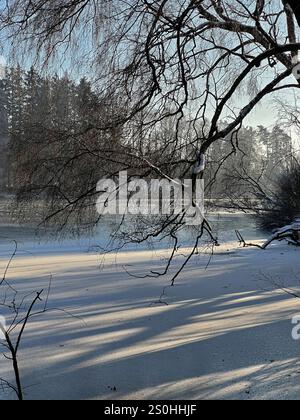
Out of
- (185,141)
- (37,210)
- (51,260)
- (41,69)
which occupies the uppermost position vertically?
(41,69)

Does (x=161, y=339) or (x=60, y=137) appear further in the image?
(x=161, y=339)

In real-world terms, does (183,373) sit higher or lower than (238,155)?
lower

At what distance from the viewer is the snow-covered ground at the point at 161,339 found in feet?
10.9

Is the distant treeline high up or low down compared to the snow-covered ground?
up

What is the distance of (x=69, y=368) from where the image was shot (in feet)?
12.2

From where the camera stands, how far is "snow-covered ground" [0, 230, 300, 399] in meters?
3.33

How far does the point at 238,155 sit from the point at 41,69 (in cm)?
313

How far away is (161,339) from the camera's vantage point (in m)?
4.51

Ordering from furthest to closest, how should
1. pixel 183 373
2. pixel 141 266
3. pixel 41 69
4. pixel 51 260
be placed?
pixel 51 260 → pixel 141 266 → pixel 183 373 → pixel 41 69

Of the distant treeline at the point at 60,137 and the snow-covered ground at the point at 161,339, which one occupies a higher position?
the distant treeline at the point at 60,137

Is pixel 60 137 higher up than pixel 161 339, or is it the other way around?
pixel 60 137
